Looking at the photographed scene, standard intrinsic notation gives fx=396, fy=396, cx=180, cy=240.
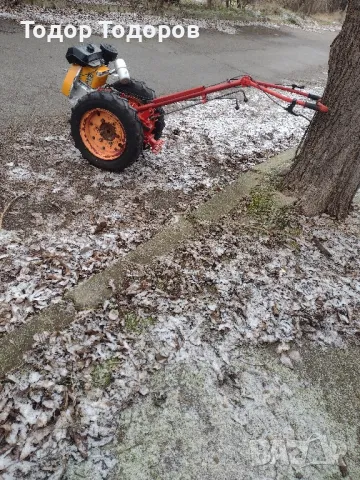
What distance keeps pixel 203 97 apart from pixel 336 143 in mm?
1559

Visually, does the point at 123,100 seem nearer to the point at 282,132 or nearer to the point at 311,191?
the point at 311,191

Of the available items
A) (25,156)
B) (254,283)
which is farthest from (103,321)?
(25,156)

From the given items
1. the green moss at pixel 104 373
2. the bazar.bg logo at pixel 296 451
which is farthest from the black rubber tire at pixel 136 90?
the bazar.bg logo at pixel 296 451

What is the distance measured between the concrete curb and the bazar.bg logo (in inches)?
69.5

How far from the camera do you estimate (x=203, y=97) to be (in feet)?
14.9

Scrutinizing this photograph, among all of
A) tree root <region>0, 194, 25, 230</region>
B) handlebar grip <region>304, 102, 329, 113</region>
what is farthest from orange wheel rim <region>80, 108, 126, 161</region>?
handlebar grip <region>304, 102, 329, 113</region>

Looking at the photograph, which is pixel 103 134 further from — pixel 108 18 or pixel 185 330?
pixel 108 18

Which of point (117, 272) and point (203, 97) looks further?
point (203, 97)

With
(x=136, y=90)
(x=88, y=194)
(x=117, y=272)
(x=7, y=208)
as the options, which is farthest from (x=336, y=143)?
(x=7, y=208)

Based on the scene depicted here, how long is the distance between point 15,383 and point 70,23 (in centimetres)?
1068

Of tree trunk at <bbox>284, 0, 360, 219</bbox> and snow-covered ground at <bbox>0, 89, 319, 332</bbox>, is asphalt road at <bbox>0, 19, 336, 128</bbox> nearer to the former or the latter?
snow-covered ground at <bbox>0, 89, 319, 332</bbox>

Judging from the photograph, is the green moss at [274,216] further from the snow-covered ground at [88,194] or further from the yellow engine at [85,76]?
the yellow engine at [85,76]

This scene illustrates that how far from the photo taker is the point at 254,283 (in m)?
3.95

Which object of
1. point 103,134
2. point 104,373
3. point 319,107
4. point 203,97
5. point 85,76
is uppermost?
point 319,107
